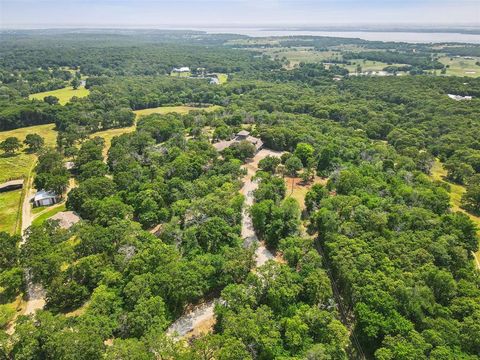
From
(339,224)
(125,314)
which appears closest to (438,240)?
(339,224)

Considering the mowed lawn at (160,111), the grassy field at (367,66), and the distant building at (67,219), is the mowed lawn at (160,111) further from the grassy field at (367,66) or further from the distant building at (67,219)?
the grassy field at (367,66)

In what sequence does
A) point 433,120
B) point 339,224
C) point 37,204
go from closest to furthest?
1. point 339,224
2. point 37,204
3. point 433,120

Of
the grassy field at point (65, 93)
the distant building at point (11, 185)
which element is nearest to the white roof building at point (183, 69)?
the grassy field at point (65, 93)

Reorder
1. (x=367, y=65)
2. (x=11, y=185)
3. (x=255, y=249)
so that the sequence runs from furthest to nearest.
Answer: (x=367, y=65)
(x=11, y=185)
(x=255, y=249)

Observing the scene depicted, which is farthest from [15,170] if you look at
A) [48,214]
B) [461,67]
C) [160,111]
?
[461,67]

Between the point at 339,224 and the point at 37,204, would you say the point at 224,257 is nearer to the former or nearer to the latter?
the point at 339,224

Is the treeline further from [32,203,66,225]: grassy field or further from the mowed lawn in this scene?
[32,203,66,225]: grassy field

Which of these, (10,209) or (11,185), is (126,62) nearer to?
(11,185)
